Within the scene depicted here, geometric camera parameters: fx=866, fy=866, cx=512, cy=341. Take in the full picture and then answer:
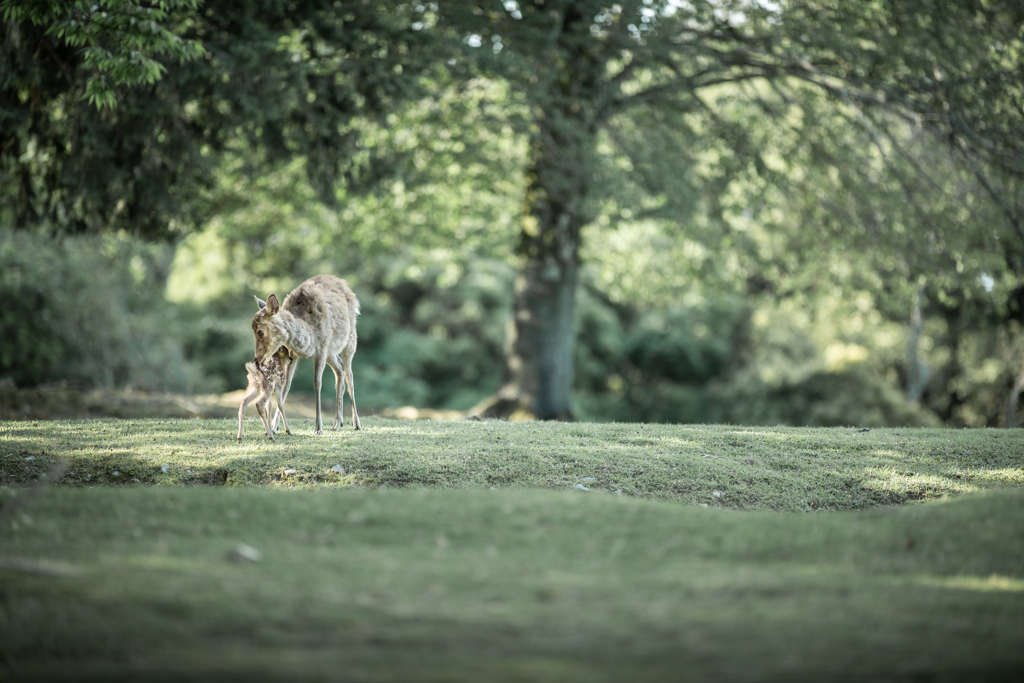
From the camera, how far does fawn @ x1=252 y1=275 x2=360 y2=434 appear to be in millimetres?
7953

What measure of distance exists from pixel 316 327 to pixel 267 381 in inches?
28.7

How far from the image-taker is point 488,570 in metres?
4.75

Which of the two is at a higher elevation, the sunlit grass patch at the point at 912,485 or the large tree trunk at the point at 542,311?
the large tree trunk at the point at 542,311

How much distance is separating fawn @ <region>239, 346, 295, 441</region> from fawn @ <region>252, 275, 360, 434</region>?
0.31 ft

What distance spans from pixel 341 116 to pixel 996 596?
433 inches

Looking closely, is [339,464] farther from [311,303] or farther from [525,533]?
[525,533]

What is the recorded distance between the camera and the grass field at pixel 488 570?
3752mm

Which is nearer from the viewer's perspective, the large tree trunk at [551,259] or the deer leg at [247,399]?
the deer leg at [247,399]

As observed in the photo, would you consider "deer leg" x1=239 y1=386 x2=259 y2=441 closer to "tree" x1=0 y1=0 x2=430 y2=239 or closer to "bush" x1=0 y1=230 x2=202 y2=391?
"tree" x1=0 y1=0 x2=430 y2=239

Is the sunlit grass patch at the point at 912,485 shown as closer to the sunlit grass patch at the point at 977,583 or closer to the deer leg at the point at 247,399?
the sunlit grass patch at the point at 977,583

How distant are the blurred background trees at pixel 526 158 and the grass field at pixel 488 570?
17.3ft

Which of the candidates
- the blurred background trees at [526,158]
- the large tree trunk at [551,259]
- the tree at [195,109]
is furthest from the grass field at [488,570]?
the large tree trunk at [551,259]

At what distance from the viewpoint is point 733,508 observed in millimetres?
7277

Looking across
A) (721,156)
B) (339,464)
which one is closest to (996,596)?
(339,464)
